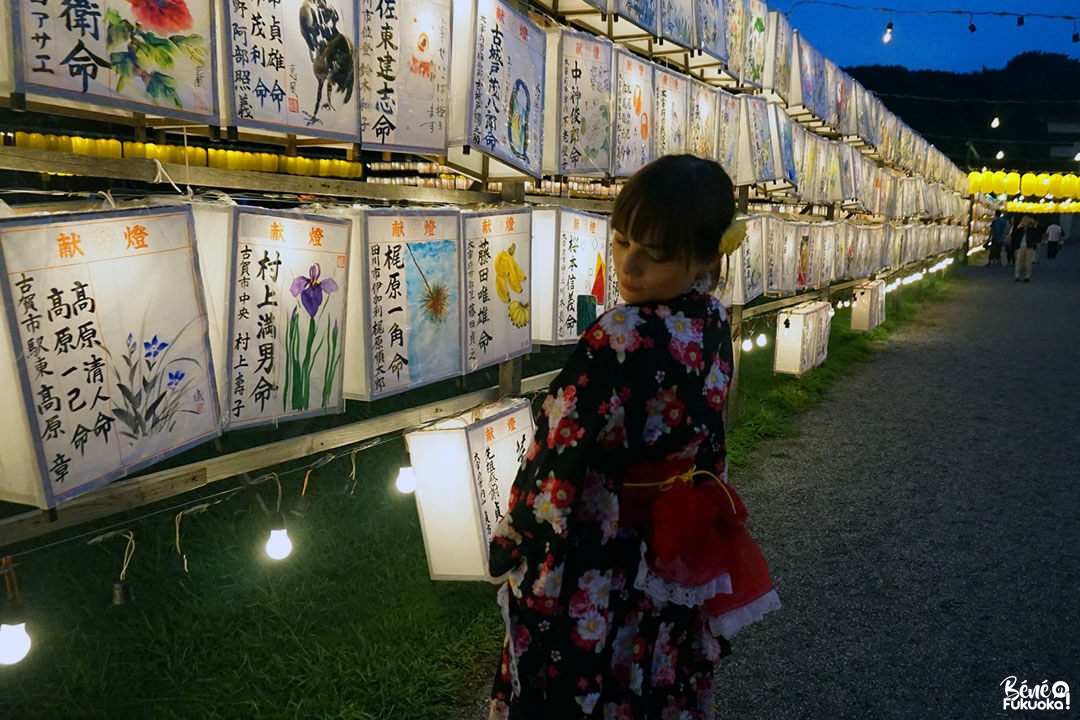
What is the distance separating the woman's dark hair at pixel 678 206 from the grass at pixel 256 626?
2.31 m

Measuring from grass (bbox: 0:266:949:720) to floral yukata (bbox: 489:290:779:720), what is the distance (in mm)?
1692

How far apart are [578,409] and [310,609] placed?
3.14m

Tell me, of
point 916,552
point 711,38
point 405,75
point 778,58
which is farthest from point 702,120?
point 916,552

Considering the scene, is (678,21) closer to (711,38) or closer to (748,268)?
(711,38)

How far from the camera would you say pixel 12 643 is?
9.02 ft

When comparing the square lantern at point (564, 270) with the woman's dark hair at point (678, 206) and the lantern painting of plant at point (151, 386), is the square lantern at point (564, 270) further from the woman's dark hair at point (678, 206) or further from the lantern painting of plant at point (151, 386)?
the lantern painting of plant at point (151, 386)

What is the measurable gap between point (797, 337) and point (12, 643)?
32.6 feet

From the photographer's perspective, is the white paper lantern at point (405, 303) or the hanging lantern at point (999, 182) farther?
the hanging lantern at point (999, 182)

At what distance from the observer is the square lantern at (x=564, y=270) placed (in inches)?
189

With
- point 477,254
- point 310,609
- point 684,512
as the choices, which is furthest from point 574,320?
point 684,512

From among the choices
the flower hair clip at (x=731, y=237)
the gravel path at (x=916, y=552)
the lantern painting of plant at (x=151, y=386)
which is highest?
the flower hair clip at (x=731, y=237)

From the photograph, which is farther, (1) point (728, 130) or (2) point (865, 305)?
(2) point (865, 305)

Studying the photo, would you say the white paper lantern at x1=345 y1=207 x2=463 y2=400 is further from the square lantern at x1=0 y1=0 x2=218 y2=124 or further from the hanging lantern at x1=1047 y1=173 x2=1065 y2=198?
the hanging lantern at x1=1047 y1=173 x2=1065 y2=198

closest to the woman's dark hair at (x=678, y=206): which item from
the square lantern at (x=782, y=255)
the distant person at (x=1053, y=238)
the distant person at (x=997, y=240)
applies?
the square lantern at (x=782, y=255)
